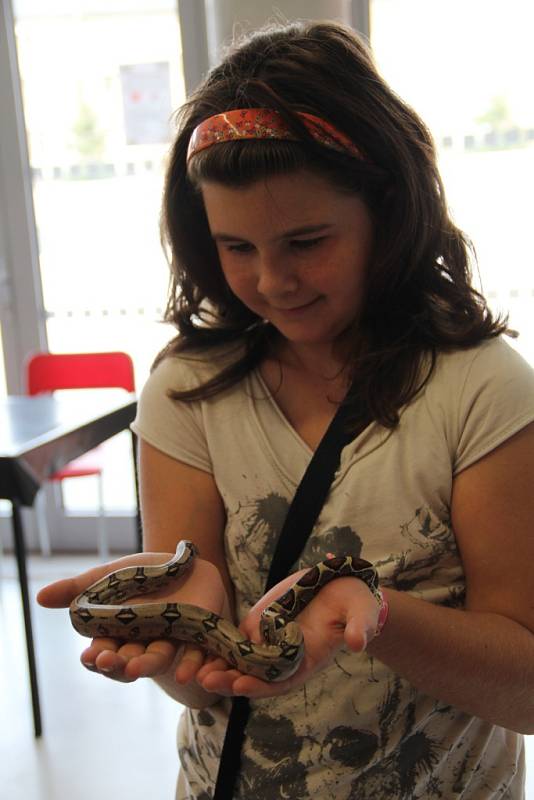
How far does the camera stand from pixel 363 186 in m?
1.32

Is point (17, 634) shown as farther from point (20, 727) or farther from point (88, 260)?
point (88, 260)

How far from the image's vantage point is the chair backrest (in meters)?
4.61

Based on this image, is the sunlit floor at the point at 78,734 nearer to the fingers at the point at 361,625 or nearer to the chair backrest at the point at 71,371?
the chair backrest at the point at 71,371

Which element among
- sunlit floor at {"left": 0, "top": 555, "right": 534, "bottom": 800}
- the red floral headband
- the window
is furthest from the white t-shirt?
the window

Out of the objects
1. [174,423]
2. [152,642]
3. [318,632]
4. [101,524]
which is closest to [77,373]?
[101,524]

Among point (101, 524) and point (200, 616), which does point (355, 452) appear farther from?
point (101, 524)

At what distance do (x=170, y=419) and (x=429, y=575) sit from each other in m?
0.54

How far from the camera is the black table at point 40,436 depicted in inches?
127

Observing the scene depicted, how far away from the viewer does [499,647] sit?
4.11ft

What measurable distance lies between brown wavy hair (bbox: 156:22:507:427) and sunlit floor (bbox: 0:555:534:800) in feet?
7.11

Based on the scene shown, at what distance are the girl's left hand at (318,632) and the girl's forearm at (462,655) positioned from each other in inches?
4.1

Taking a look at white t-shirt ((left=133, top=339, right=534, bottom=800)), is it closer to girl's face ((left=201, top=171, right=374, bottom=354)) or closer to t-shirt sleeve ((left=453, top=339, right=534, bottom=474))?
t-shirt sleeve ((left=453, top=339, right=534, bottom=474))

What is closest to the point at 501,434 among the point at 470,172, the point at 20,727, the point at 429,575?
the point at 429,575

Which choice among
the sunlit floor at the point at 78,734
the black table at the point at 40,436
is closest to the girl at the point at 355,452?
the sunlit floor at the point at 78,734
